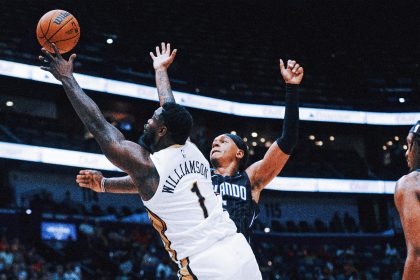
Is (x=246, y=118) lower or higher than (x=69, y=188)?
higher

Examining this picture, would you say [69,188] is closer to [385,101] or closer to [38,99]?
[38,99]

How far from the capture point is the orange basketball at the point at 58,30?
470 cm

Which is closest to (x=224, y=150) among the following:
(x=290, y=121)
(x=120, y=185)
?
(x=290, y=121)


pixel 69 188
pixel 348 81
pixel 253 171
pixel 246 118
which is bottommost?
pixel 253 171

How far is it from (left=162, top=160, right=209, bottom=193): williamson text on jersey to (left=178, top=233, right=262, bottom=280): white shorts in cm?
43

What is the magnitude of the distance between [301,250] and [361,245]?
362cm

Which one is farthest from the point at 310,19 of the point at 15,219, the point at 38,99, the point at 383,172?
the point at 15,219

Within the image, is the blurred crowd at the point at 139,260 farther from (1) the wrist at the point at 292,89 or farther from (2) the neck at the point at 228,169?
(1) the wrist at the point at 292,89

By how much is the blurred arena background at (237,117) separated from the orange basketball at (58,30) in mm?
10817

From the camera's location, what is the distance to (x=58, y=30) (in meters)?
4.76

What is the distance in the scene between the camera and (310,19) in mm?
35406

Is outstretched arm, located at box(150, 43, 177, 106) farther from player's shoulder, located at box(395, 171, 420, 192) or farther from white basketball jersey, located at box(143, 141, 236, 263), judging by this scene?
player's shoulder, located at box(395, 171, 420, 192)

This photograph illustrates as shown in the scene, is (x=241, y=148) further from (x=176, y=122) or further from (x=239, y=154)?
(x=176, y=122)

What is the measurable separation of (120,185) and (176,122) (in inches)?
28.7
